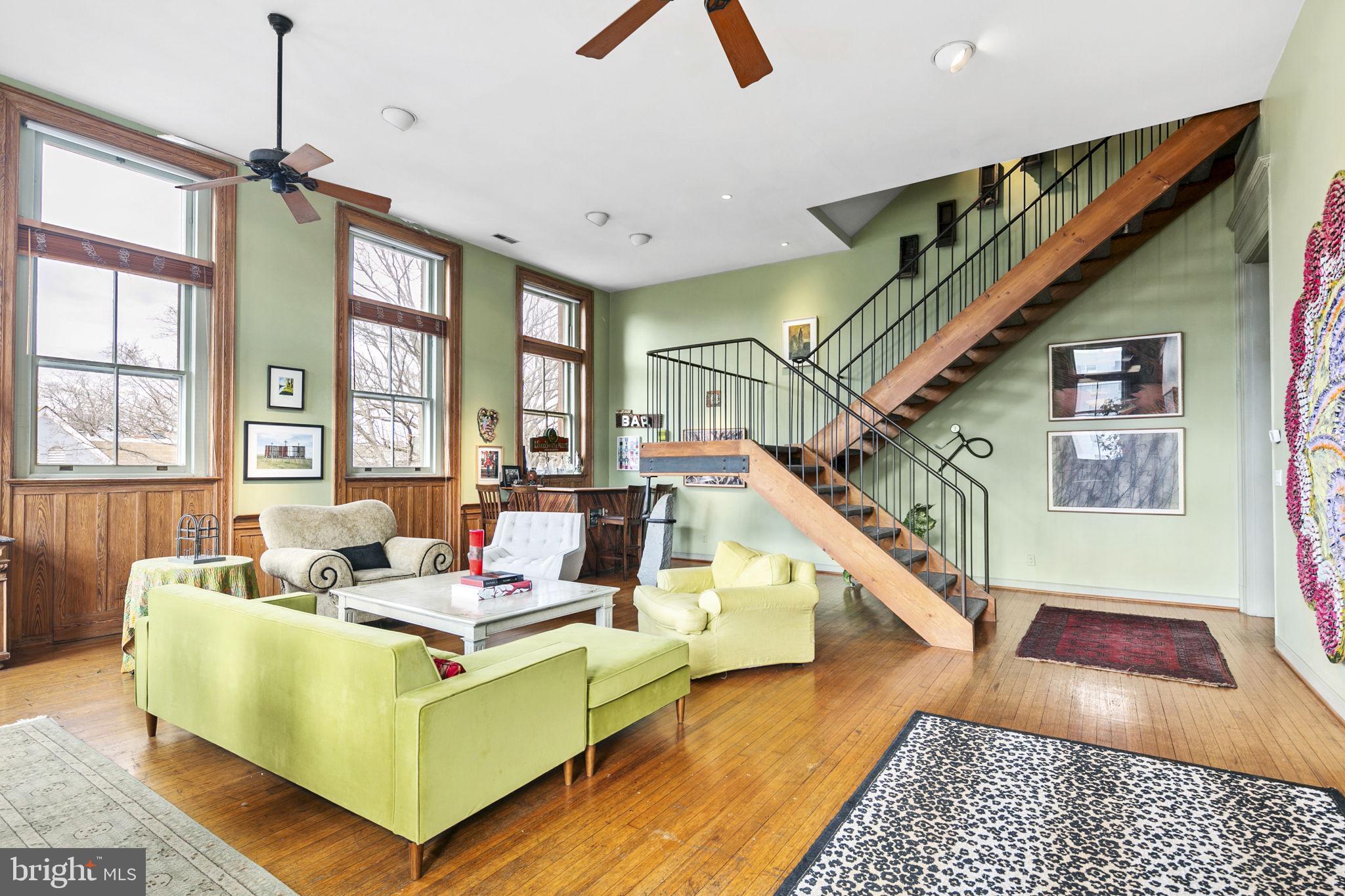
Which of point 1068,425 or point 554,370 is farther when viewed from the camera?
point 554,370

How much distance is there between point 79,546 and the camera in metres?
4.75

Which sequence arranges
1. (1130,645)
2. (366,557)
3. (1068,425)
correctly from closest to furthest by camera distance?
(1130,645) < (366,557) < (1068,425)

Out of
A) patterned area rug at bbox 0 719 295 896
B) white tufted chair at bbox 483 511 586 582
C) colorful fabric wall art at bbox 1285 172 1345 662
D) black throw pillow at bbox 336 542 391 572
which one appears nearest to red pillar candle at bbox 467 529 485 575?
white tufted chair at bbox 483 511 586 582

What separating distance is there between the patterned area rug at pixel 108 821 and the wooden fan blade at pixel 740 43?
3384 millimetres

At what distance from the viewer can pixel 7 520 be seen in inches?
174

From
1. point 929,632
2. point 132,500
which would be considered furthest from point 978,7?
point 132,500

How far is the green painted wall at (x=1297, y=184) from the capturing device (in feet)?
10.7

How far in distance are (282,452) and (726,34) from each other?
5102mm

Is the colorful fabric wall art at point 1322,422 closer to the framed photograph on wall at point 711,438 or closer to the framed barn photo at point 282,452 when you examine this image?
the framed photograph on wall at point 711,438

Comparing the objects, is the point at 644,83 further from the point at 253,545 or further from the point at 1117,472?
the point at 1117,472

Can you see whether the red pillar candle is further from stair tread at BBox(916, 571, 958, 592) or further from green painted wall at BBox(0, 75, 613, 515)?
stair tread at BBox(916, 571, 958, 592)

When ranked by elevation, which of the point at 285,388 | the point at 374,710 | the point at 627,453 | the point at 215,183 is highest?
the point at 215,183

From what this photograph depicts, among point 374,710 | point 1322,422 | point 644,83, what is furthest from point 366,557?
point 1322,422

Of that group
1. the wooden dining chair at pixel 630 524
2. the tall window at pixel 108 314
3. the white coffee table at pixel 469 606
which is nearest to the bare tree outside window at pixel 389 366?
the tall window at pixel 108 314
